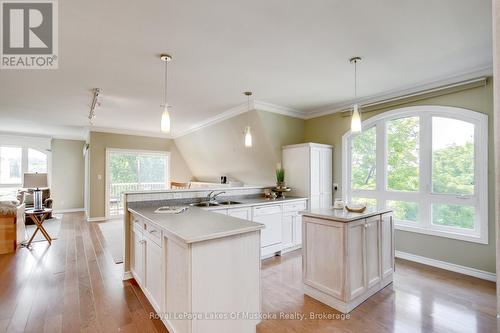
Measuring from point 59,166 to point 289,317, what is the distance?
8834 mm

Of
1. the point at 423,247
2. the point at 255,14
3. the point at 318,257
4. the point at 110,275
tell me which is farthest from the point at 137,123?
the point at 423,247

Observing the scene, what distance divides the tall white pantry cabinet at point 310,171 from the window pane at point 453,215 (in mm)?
1645

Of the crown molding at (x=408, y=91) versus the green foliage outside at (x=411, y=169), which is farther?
the green foliage outside at (x=411, y=169)

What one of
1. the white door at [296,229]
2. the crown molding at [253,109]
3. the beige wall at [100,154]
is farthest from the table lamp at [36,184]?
the white door at [296,229]

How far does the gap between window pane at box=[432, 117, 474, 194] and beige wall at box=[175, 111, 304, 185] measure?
2338 mm

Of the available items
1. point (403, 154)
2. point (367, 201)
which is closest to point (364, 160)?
point (403, 154)

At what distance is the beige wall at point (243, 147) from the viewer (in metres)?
4.52

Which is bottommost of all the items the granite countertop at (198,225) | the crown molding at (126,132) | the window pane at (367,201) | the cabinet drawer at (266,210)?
the cabinet drawer at (266,210)

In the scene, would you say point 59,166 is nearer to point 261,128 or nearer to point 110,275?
point 110,275

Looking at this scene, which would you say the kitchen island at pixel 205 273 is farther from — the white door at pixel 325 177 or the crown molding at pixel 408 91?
the crown molding at pixel 408 91

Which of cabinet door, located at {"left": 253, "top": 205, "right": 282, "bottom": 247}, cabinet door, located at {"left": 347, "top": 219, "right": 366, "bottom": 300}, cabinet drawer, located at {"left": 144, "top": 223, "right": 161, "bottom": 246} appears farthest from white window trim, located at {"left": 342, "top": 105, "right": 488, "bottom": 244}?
cabinet drawer, located at {"left": 144, "top": 223, "right": 161, "bottom": 246}

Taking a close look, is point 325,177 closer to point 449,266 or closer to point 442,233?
point 442,233

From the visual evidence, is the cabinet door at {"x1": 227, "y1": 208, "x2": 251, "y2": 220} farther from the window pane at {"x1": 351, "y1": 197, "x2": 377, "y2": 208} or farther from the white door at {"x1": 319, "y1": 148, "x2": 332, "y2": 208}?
the window pane at {"x1": 351, "y1": 197, "x2": 377, "y2": 208}

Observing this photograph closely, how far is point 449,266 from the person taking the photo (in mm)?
3242
